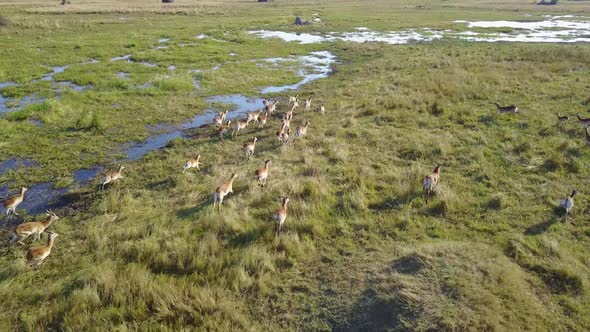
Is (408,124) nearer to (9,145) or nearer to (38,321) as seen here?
(38,321)

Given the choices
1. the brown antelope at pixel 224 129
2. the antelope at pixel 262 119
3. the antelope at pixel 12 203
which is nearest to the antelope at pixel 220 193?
the antelope at pixel 12 203

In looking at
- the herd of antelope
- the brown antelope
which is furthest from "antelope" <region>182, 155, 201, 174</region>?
the brown antelope

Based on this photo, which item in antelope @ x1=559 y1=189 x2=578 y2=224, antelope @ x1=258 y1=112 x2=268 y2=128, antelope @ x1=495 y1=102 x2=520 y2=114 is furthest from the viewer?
antelope @ x1=495 y1=102 x2=520 y2=114

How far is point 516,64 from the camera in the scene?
104 ft

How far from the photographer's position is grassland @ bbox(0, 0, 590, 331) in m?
7.21

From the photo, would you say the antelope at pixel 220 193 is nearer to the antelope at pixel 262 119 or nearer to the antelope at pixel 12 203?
the antelope at pixel 12 203

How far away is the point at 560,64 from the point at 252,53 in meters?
27.9

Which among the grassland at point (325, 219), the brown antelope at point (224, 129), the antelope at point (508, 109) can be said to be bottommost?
the grassland at point (325, 219)

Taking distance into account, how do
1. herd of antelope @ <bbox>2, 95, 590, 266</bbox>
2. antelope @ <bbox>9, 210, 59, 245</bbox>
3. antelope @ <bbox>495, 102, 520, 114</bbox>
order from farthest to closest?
antelope @ <bbox>495, 102, 520, 114</bbox> < antelope @ <bbox>9, 210, 59, 245</bbox> < herd of antelope @ <bbox>2, 95, 590, 266</bbox>

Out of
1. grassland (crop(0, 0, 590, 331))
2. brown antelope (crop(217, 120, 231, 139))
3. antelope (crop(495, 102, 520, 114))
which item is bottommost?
grassland (crop(0, 0, 590, 331))

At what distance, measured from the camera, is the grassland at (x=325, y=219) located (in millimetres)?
7208

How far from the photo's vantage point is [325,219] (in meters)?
10.5

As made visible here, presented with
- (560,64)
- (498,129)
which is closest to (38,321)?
(498,129)

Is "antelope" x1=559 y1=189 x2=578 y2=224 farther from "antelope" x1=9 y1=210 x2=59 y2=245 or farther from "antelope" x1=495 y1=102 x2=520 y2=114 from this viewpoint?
"antelope" x1=9 y1=210 x2=59 y2=245
